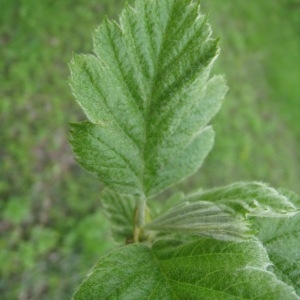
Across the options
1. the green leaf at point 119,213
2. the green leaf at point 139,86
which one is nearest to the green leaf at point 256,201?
the green leaf at point 139,86

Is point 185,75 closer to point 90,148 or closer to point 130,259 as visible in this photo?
point 90,148

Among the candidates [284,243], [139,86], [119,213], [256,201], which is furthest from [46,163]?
[256,201]

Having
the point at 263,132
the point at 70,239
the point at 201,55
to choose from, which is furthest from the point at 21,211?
the point at 263,132

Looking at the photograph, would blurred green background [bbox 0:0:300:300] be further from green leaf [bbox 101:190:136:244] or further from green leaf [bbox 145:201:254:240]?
green leaf [bbox 145:201:254:240]

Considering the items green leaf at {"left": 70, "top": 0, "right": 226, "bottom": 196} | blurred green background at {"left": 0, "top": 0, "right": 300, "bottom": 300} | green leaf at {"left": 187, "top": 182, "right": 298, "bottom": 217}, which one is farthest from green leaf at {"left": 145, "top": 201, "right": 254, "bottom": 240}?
blurred green background at {"left": 0, "top": 0, "right": 300, "bottom": 300}

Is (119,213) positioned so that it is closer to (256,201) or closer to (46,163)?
(256,201)

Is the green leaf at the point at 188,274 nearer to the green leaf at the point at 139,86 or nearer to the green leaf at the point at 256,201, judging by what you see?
the green leaf at the point at 256,201
